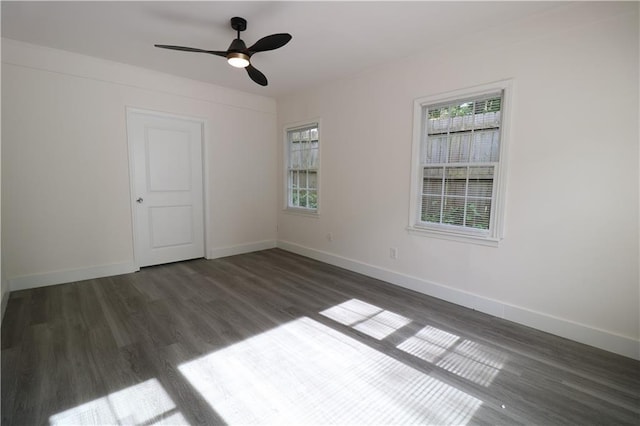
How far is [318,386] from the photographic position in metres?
1.80

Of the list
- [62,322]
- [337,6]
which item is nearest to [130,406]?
[62,322]

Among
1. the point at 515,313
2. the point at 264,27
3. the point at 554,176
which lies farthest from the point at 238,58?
the point at 515,313

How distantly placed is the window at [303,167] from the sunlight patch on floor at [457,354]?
2.64 metres

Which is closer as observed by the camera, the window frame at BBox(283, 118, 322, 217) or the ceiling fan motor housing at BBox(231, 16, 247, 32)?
the ceiling fan motor housing at BBox(231, 16, 247, 32)

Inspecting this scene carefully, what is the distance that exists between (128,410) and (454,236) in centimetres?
296

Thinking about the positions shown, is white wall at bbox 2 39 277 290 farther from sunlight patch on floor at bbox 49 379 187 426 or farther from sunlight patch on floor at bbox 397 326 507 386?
sunlight patch on floor at bbox 397 326 507 386

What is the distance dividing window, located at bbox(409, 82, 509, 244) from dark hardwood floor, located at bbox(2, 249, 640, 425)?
0.87 m

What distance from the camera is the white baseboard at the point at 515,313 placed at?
2.17 meters

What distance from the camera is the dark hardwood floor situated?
1602mm

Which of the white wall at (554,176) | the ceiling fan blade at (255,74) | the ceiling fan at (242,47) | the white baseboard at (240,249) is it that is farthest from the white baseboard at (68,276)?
the white wall at (554,176)

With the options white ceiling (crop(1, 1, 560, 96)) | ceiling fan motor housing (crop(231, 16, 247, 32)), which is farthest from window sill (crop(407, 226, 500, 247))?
ceiling fan motor housing (crop(231, 16, 247, 32))

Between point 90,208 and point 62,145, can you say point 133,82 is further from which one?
point 90,208

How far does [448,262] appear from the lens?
305 cm

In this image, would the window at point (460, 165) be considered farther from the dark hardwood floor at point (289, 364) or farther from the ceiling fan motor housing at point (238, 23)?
the ceiling fan motor housing at point (238, 23)
